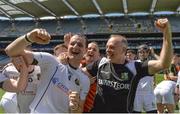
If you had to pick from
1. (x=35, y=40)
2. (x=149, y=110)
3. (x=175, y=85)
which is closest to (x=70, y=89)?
(x=35, y=40)

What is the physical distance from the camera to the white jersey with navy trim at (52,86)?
4945mm

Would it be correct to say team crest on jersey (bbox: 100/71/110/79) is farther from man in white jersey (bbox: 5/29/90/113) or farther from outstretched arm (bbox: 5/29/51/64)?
outstretched arm (bbox: 5/29/51/64)

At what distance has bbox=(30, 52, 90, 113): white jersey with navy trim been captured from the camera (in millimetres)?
4945

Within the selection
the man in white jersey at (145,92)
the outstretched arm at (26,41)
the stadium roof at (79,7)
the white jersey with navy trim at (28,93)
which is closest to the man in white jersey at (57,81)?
the outstretched arm at (26,41)

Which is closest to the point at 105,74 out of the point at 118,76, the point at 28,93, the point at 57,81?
the point at 118,76

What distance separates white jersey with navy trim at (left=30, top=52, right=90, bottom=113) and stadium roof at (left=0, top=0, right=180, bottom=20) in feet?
139

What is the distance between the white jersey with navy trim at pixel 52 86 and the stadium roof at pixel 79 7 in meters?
42.4

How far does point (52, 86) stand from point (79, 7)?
155ft

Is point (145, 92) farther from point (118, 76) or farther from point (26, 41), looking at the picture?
point (26, 41)

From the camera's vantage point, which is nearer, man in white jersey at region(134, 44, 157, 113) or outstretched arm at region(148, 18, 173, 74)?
outstretched arm at region(148, 18, 173, 74)

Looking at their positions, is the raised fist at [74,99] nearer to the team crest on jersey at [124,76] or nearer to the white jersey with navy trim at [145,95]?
the team crest on jersey at [124,76]

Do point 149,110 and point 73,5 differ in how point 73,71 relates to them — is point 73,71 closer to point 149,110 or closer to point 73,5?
point 149,110

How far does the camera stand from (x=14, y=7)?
167ft

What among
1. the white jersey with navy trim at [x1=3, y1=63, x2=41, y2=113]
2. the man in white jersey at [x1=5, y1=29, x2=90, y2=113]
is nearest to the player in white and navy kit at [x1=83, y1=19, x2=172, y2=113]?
the man in white jersey at [x1=5, y1=29, x2=90, y2=113]
